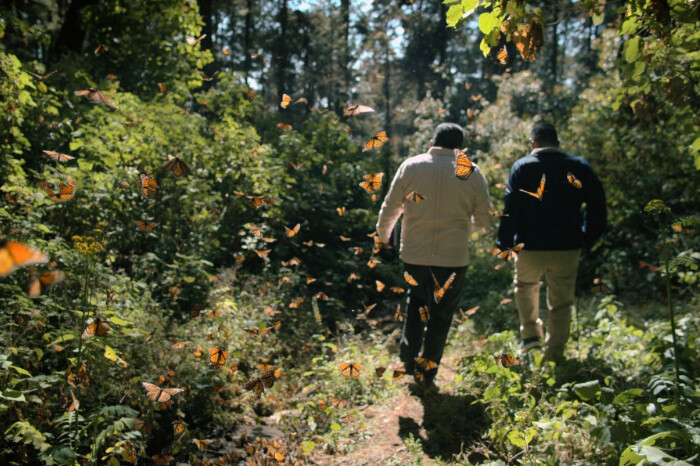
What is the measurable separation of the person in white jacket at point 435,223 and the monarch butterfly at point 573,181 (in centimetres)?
64

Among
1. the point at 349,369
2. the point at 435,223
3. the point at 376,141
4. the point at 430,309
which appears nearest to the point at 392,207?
the point at 435,223

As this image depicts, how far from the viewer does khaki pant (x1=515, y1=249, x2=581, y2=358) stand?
165 inches

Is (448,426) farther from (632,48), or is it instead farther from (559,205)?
(632,48)

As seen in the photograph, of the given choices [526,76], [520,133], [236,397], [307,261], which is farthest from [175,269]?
[526,76]

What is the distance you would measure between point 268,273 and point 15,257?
5.56 metres

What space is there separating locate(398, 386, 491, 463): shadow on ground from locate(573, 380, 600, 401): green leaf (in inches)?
27.3

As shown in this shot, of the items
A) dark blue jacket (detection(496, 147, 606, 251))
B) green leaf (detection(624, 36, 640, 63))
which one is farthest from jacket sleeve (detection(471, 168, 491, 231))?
green leaf (detection(624, 36, 640, 63))

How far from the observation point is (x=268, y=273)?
6867mm

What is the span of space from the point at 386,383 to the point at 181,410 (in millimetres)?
1755

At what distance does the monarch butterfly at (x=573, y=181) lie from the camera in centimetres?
385

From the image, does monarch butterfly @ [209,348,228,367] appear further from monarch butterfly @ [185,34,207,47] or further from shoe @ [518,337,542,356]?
monarch butterfly @ [185,34,207,47]

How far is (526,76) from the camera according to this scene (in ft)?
53.9

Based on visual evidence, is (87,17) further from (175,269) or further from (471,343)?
(471,343)

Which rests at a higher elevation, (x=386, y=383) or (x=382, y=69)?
(x=382, y=69)
